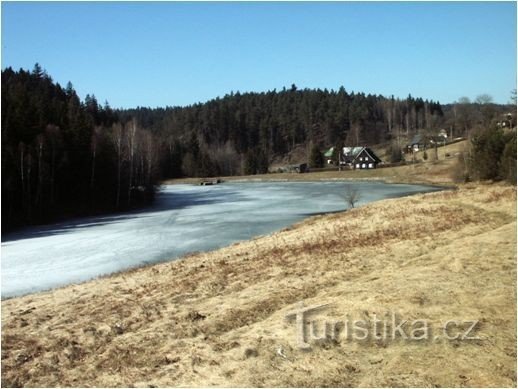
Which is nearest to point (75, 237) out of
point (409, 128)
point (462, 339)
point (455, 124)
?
point (462, 339)

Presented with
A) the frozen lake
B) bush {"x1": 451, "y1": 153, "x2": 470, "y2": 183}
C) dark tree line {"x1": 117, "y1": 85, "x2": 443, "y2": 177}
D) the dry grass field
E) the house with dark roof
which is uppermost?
dark tree line {"x1": 117, "y1": 85, "x2": 443, "y2": 177}

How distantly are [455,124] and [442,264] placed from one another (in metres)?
119

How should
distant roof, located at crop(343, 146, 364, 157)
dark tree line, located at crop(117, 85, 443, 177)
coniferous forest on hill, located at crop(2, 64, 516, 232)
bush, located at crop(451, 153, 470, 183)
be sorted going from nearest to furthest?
coniferous forest on hill, located at crop(2, 64, 516, 232) → bush, located at crop(451, 153, 470, 183) → distant roof, located at crop(343, 146, 364, 157) → dark tree line, located at crop(117, 85, 443, 177)

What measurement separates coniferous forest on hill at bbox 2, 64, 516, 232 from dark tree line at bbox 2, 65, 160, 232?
0.34 ft

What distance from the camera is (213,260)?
52.6 ft

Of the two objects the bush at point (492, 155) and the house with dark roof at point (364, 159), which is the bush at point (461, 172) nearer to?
the bush at point (492, 155)

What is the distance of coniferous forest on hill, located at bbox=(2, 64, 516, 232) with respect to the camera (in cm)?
3976

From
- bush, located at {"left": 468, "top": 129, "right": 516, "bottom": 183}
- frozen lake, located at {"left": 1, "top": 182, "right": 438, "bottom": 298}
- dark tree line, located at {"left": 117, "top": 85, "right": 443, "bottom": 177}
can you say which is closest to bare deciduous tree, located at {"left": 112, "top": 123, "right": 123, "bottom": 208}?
frozen lake, located at {"left": 1, "top": 182, "right": 438, "bottom": 298}

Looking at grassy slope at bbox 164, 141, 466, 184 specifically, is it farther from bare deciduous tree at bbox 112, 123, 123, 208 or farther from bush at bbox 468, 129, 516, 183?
bare deciduous tree at bbox 112, 123, 123, 208

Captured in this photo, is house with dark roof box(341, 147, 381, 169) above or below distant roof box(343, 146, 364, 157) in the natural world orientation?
below

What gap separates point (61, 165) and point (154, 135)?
62.3m

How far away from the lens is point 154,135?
103 meters

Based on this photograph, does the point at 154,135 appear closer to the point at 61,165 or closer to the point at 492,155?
the point at 61,165

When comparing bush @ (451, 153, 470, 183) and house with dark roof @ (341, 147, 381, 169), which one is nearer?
bush @ (451, 153, 470, 183)
